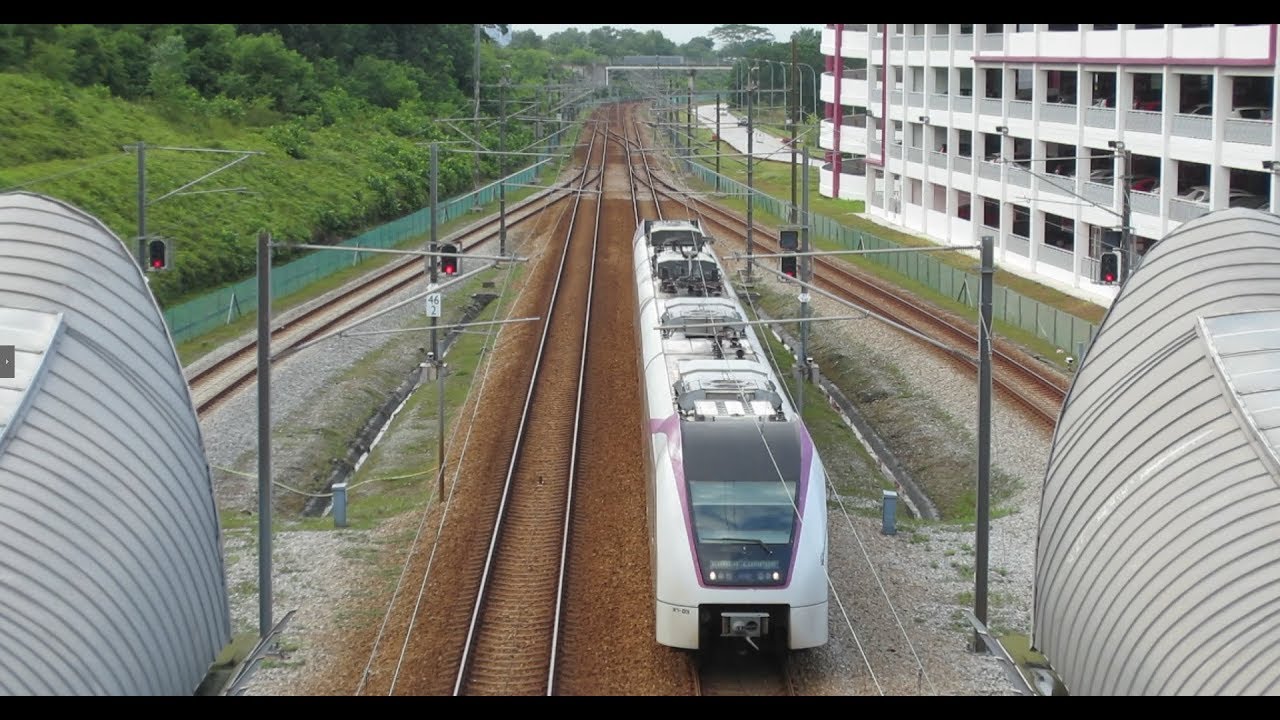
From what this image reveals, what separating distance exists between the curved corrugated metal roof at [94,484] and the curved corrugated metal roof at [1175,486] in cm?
937

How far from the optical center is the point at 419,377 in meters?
42.4

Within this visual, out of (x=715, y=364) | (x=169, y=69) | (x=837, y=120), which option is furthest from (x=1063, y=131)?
(x=169, y=69)

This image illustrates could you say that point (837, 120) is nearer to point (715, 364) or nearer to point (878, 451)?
point (878, 451)

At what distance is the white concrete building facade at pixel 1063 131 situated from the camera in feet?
141

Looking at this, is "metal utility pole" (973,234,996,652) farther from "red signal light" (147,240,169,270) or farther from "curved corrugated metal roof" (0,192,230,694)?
"red signal light" (147,240,169,270)

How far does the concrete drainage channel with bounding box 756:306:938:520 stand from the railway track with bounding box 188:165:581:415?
11.7 meters

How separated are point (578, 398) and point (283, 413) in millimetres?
6915

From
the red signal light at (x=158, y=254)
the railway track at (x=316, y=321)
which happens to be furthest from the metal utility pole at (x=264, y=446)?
the red signal light at (x=158, y=254)

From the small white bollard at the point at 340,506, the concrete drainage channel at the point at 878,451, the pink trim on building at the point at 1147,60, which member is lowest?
the concrete drainage channel at the point at 878,451

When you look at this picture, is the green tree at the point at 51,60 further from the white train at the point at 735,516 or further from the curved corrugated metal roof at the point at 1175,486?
the curved corrugated metal roof at the point at 1175,486

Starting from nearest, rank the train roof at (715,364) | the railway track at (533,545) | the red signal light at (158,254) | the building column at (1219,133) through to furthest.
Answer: the railway track at (533,545) → the train roof at (715,364) → the red signal light at (158,254) → the building column at (1219,133)

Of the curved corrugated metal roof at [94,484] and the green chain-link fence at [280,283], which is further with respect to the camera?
the green chain-link fence at [280,283]

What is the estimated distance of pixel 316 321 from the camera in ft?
150
